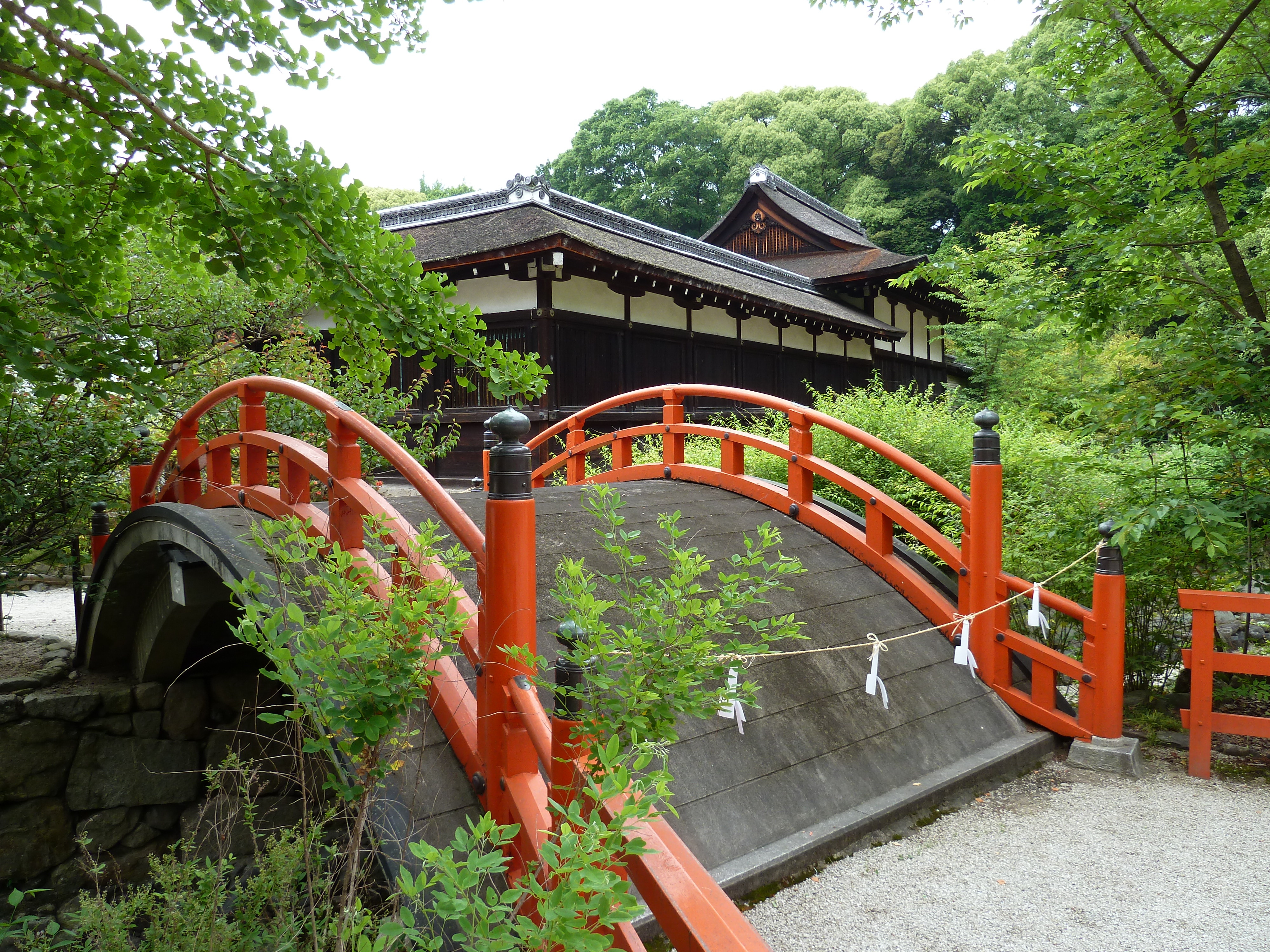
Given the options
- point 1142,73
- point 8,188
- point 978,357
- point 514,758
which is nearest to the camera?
point 514,758

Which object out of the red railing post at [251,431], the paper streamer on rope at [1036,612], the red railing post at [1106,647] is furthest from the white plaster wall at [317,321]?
the red railing post at [1106,647]

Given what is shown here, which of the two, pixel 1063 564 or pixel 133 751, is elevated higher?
pixel 1063 564

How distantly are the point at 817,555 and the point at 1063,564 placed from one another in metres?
1.69

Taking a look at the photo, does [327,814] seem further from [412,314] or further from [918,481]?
[918,481]

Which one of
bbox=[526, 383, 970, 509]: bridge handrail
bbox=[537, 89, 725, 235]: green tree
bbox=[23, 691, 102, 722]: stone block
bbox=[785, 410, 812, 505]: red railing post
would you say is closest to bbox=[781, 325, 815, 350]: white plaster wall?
bbox=[526, 383, 970, 509]: bridge handrail

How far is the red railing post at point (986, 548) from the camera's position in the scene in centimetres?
470

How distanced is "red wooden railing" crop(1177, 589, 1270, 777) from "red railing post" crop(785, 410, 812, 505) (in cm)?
229

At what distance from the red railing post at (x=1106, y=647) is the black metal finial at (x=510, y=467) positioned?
3.45 meters

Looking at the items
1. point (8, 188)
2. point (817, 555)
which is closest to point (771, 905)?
point (817, 555)

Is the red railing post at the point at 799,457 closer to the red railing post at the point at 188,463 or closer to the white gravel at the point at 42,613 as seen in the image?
the red railing post at the point at 188,463

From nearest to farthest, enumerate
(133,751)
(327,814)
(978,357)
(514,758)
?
(327,814) < (514,758) < (133,751) < (978,357)

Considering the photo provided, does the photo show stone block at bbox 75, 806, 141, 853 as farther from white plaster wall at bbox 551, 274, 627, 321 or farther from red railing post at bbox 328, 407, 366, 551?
white plaster wall at bbox 551, 274, 627, 321

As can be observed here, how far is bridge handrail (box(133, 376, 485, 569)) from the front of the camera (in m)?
2.74

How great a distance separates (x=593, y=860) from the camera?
1.61m
